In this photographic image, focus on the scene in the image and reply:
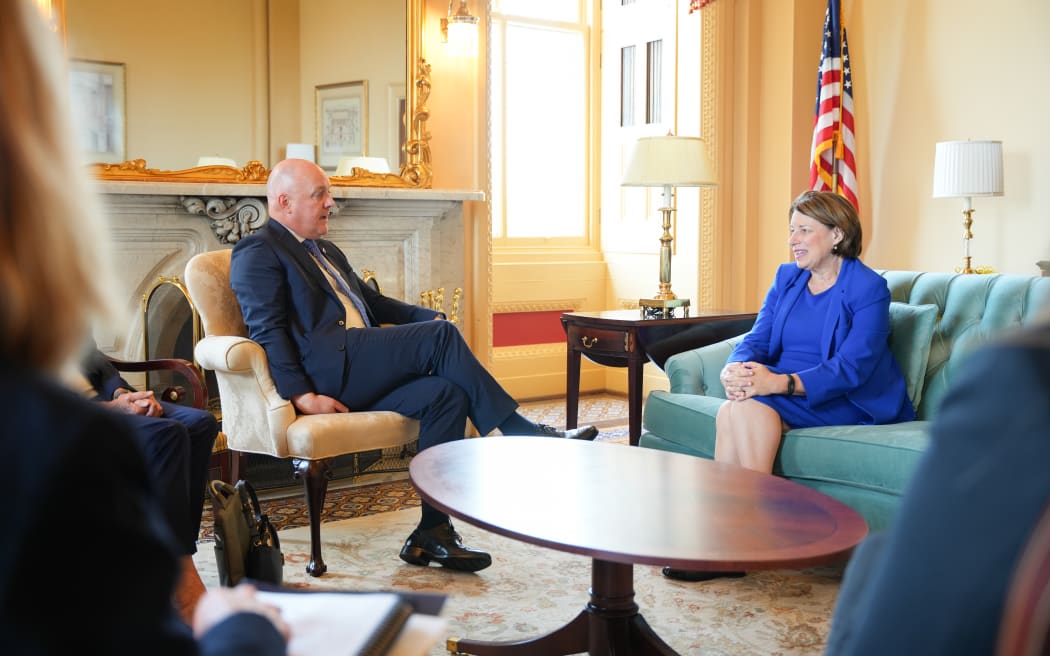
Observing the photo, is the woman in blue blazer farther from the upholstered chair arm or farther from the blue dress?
the upholstered chair arm

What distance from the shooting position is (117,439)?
727mm

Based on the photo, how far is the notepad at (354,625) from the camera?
3.44ft

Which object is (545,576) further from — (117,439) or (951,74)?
(951,74)

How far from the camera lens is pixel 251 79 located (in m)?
4.39

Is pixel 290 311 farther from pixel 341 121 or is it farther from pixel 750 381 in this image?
pixel 750 381

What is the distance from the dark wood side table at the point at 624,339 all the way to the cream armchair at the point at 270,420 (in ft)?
4.01

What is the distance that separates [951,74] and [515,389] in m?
3.14

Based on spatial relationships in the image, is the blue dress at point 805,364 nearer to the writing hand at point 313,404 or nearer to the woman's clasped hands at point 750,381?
the woman's clasped hands at point 750,381

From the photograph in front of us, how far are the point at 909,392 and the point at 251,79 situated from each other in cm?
296

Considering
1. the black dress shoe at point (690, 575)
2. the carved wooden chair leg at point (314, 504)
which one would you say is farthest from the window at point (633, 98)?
the carved wooden chair leg at point (314, 504)

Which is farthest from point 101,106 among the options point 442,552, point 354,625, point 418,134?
point 354,625

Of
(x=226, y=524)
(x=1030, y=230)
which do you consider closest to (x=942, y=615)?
(x=226, y=524)

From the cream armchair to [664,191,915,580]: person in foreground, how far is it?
1055 mm

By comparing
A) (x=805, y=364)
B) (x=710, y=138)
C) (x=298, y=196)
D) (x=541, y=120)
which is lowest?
(x=805, y=364)
